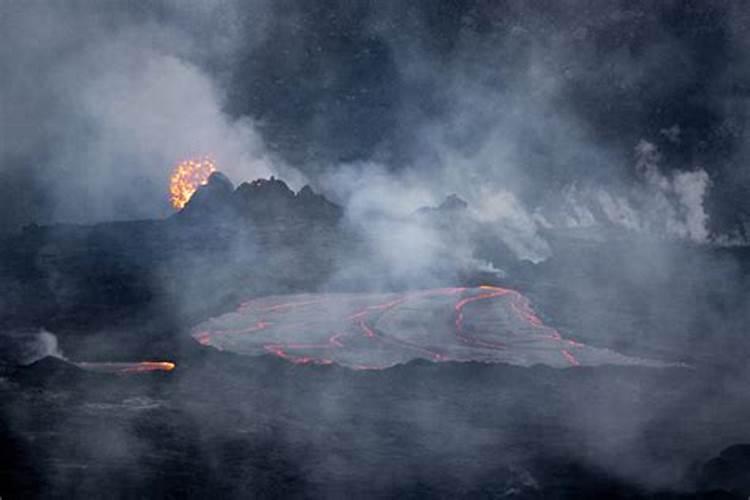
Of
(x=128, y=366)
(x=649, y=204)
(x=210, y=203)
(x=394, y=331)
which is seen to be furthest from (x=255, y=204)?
(x=649, y=204)

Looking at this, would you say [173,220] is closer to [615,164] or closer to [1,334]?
[1,334]

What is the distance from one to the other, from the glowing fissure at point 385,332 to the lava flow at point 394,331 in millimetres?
32

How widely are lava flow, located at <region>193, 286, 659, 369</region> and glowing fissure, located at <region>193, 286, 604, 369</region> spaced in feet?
0.10

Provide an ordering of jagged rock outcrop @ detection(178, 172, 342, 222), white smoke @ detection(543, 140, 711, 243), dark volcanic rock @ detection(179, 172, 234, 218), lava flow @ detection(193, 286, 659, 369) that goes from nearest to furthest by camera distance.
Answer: lava flow @ detection(193, 286, 659, 369) < dark volcanic rock @ detection(179, 172, 234, 218) < jagged rock outcrop @ detection(178, 172, 342, 222) < white smoke @ detection(543, 140, 711, 243)

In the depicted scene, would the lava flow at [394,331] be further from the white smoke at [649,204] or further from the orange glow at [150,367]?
the white smoke at [649,204]

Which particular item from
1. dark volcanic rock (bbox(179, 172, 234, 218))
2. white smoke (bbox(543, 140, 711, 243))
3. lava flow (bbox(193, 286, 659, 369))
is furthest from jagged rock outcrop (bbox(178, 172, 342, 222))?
white smoke (bbox(543, 140, 711, 243))

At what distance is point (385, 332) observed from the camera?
2750 cm

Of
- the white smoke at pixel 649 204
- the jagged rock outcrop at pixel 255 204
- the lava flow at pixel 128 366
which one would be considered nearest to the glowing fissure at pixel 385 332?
the lava flow at pixel 128 366

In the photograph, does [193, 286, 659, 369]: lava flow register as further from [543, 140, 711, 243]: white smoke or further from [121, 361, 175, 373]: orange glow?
[543, 140, 711, 243]: white smoke

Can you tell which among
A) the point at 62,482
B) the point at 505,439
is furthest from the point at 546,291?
the point at 62,482

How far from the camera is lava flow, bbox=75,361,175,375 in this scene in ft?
74.4

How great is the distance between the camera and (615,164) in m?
78.8

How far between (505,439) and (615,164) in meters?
66.5

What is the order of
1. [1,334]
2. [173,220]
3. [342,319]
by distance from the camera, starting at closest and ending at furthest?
[1,334], [342,319], [173,220]
